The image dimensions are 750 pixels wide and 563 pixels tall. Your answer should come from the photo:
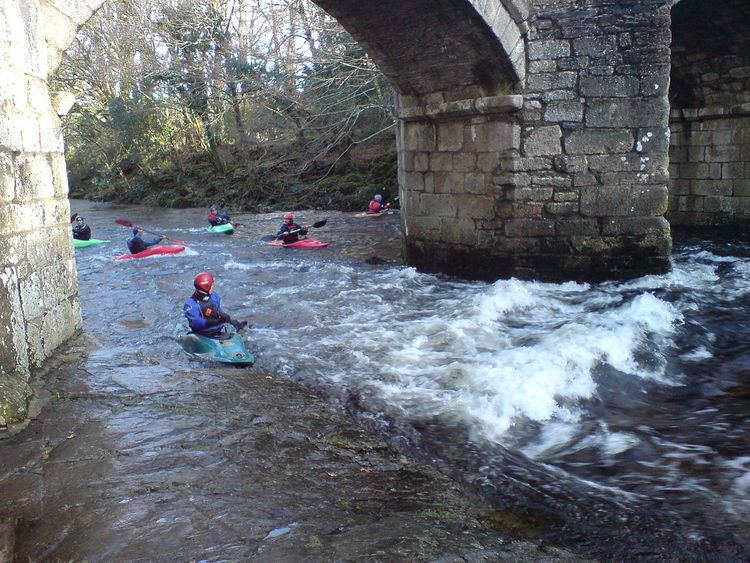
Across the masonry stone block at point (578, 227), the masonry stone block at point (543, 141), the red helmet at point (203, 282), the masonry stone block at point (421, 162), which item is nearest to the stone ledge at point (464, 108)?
the masonry stone block at point (543, 141)

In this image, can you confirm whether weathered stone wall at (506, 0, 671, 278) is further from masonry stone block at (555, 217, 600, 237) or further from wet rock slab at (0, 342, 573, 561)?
→ wet rock slab at (0, 342, 573, 561)

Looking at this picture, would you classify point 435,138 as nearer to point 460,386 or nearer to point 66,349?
point 460,386

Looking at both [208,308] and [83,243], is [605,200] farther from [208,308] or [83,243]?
[83,243]

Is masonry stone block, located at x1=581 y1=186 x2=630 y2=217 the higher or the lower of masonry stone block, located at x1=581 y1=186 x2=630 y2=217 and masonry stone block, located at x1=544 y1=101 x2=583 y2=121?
the lower

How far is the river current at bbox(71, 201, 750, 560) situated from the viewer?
2.99 meters

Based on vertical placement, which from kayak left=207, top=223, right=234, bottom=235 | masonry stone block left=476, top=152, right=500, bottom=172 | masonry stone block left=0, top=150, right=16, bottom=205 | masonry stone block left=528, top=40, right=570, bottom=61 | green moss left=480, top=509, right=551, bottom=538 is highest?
masonry stone block left=528, top=40, right=570, bottom=61

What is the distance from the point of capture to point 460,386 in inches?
177

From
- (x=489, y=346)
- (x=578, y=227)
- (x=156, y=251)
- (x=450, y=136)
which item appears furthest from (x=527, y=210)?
(x=156, y=251)

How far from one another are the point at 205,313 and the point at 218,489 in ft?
8.88

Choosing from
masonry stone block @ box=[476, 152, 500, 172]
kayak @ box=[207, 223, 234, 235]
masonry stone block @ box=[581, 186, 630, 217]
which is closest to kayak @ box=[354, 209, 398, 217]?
kayak @ box=[207, 223, 234, 235]

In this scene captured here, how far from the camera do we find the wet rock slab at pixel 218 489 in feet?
8.28

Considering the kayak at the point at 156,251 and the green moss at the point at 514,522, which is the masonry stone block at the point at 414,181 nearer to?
the kayak at the point at 156,251

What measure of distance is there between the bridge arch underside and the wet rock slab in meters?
8.01

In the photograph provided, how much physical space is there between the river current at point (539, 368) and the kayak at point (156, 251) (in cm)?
118
